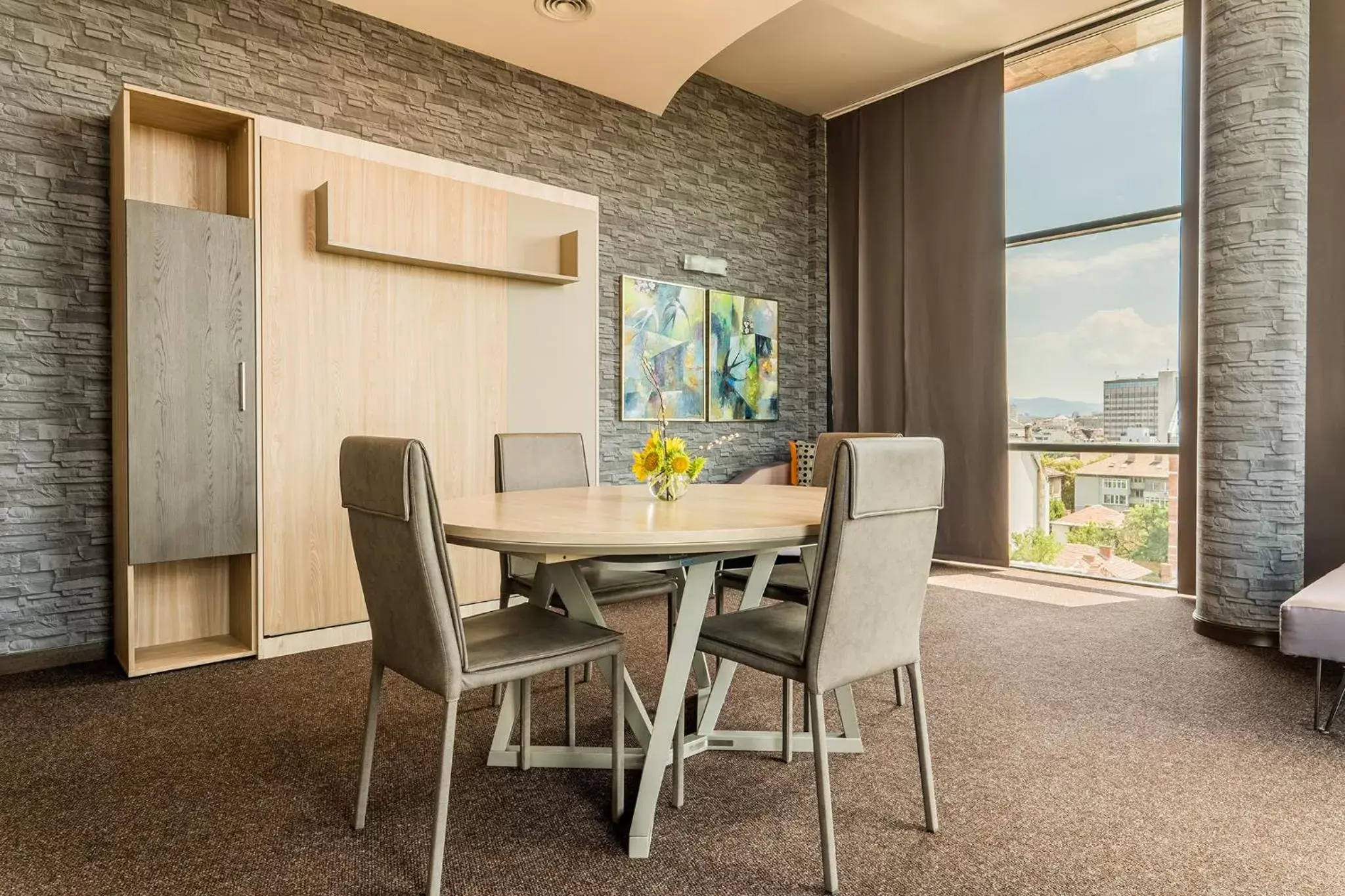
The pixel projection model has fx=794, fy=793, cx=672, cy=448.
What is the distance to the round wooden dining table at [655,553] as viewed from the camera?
1716mm

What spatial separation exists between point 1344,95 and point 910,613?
410cm

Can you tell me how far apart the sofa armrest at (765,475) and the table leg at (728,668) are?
9.26ft

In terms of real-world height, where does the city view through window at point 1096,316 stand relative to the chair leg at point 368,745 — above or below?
above

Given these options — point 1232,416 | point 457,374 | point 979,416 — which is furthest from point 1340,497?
point 457,374

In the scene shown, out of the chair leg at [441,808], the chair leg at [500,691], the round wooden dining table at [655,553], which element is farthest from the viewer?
the chair leg at [500,691]

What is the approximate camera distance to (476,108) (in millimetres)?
4355

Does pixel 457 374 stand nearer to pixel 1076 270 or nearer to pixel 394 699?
pixel 394 699

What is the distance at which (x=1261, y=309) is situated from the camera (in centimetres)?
363

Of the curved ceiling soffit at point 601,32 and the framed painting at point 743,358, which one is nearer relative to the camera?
the curved ceiling soffit at point 601,32

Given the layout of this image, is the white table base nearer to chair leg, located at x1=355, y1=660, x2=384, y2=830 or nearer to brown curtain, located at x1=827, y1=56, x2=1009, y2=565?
chair leg, located at x1=355, y1=660, x2=384, y2=830

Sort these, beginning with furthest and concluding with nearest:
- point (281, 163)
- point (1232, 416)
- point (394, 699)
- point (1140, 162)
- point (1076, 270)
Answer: point (1076, 270), point (1140, 162), point (1232, 416), point (281, 163), point (394, 699)

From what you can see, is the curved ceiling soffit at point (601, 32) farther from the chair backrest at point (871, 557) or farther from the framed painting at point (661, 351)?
the chair backrest at point (871, 557)

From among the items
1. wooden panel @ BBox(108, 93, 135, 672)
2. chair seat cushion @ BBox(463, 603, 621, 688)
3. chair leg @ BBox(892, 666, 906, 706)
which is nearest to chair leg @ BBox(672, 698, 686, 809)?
chair seat cushion @ BBox(463, 603, 621, 688)

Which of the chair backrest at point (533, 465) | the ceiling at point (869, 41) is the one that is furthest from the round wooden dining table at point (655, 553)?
the ceiling at point (869, 41)
